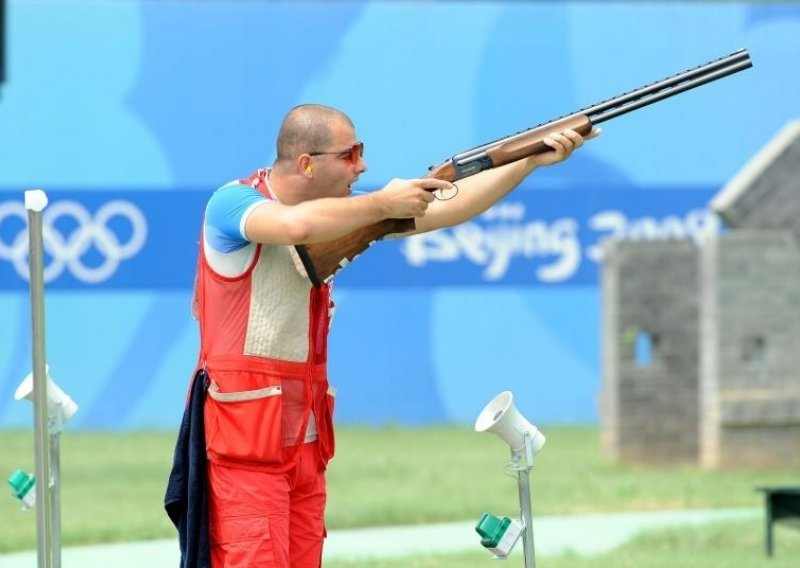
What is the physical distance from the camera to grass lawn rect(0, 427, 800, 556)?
1130 centimetres

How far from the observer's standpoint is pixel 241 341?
5.07m

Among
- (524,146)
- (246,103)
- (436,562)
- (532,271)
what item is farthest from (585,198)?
(524,146)

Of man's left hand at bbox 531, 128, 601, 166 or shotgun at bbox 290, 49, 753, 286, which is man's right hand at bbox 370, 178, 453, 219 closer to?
shotgun at bbox 290, 49, 753, 286

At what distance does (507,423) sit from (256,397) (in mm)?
771

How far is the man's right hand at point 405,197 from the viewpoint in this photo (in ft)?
15.7

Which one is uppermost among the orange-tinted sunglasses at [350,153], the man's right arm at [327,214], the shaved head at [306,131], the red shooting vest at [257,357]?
the shaved head at [306,131]

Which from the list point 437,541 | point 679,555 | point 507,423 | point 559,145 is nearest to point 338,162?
point 559,145

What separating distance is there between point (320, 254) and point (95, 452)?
10.8m

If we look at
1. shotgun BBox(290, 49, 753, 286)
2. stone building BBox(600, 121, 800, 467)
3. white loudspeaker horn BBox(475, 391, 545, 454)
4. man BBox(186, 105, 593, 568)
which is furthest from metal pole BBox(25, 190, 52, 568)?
stone building BBox(600, 121, 800, 467)

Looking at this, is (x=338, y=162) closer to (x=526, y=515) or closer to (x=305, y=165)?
(x=305, y=165)

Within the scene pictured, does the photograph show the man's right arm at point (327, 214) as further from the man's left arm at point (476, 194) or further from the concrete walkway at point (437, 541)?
the concrete walkway at point (437, 541)

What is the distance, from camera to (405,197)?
4828 mm

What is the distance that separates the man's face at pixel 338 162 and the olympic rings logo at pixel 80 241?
39.1 ft

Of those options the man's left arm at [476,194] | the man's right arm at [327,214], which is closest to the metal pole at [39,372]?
the man's right arm at [327,214]
